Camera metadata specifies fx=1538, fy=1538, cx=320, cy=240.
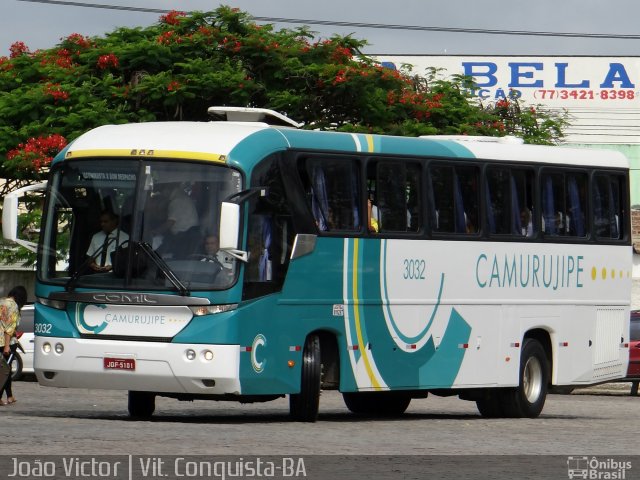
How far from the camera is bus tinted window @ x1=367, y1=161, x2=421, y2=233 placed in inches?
693

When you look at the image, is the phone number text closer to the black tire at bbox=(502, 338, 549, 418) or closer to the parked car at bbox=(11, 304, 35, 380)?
the parked car at bbox=(11, 304, 35, 380)

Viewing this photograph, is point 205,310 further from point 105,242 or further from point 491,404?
point 491,404

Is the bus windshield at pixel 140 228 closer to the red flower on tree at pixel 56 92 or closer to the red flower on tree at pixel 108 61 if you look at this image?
the red flower on tree at pixel 56 92

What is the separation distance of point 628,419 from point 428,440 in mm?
6710

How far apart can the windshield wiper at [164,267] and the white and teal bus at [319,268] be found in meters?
0.01

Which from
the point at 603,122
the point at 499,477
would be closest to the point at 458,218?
the point at 499,477

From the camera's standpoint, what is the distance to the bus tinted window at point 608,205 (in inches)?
817

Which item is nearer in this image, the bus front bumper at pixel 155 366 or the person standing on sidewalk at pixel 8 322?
the bus front bumper at pixel 155 366

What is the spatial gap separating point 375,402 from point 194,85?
38.1 feet

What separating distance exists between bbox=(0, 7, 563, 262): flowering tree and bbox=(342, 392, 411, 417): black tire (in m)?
10.8

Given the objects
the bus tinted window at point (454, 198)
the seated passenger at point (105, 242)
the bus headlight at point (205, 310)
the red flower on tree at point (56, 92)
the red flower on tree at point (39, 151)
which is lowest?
the bus headlight at point (205, 310)

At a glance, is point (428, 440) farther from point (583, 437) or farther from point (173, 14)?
point (173, 14)

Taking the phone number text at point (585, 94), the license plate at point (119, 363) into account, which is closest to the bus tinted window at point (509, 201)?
the license plate at point (119, 363)

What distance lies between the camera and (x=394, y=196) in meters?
17.9
